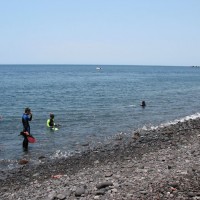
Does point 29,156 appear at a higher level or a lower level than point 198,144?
lower

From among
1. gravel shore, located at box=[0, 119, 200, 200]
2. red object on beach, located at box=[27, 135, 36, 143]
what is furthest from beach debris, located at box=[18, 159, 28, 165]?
red object on beach, located at box=[27, 135, 36, 143]

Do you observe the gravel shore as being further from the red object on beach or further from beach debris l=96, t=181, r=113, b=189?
the red object on beach

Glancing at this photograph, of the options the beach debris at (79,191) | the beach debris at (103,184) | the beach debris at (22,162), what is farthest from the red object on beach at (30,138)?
the beach debris at (103,184)

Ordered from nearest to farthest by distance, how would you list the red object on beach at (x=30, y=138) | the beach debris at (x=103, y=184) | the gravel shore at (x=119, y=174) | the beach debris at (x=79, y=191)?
the gravel shore at (x=119, y=174) < the beach debris at (x=79, y=191) < the beach debris at (x=103, y=184) < the red object on beach at (x=30, y=138)

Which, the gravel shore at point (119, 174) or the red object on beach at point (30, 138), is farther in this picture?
the red object on beach at point (30, 138)

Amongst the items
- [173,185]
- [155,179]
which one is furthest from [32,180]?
[173,185]

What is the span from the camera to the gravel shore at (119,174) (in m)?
10.7

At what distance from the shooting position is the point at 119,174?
1320cm

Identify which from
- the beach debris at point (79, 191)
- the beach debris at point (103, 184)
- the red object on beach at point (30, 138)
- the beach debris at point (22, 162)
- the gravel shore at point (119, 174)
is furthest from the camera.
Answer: the red object on beach at point (30, 138)

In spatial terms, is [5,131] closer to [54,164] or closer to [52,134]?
[52,134]

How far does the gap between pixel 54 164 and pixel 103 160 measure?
8.55 ft

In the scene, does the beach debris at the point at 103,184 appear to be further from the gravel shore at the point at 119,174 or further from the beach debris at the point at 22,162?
the beach debris at the point at 22,162

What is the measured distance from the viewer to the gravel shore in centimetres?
1073

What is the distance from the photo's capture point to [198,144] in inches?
715
